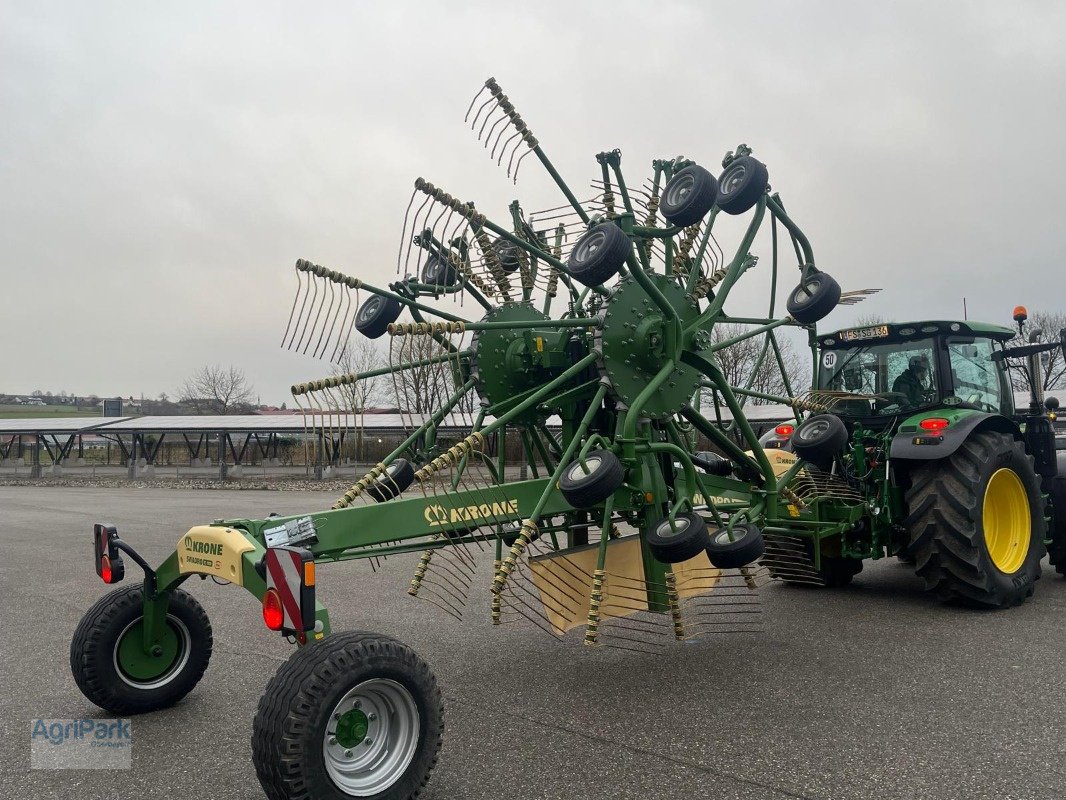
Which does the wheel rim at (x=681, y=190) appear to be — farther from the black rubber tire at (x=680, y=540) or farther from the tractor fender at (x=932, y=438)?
the tractor fender at (x=932, y=438)

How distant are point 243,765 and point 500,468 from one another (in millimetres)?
2561

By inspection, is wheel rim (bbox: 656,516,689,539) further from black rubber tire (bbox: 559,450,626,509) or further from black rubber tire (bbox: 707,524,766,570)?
black rubber tire (bbox: 559,450,626,509)

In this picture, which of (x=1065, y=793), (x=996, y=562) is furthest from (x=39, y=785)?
(x=996, y=562)

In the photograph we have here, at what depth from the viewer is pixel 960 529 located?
6695mm

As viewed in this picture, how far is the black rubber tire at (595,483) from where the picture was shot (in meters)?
4.36

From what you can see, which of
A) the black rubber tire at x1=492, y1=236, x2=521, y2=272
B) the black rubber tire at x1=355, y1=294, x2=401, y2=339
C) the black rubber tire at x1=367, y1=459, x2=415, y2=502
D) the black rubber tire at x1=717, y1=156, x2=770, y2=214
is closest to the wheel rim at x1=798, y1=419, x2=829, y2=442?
the black rubber tire at x1=717, y1=156, x2=770, y2=214

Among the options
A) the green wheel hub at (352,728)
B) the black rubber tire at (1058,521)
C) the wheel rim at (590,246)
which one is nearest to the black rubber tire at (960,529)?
the black rubber tire at (1058,521)

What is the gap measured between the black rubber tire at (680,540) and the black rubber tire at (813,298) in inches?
71.4

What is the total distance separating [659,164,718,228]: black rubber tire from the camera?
4.87 m

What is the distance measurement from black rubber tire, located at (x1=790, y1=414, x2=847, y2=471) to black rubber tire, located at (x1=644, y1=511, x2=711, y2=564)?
4.50ft

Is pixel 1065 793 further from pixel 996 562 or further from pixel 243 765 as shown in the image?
pixel 996 562

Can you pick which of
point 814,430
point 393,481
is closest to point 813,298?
point 814,430

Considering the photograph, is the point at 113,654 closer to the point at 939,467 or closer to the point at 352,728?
the point at 352,728

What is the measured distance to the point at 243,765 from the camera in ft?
12.9
